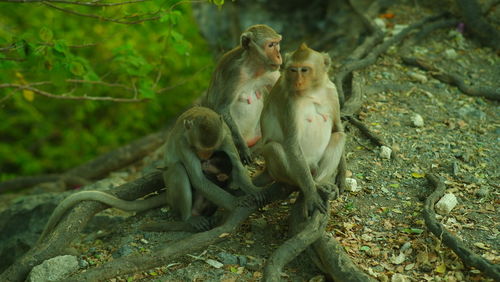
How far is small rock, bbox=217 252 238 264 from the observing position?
4539mm

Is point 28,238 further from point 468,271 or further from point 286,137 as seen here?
point 468,271

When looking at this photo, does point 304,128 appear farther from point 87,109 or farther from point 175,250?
point 87,109

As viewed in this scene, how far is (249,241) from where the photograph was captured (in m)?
4.82

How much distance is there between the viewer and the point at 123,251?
485cm

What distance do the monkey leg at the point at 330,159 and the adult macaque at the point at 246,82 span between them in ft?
3.84

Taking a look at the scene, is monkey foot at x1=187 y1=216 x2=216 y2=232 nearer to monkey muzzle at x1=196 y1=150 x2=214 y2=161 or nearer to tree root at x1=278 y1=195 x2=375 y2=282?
monkey muzzle at x1=196 y1=150 x2=214 y2=161

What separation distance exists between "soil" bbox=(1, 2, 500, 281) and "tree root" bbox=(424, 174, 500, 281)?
3.7 inches

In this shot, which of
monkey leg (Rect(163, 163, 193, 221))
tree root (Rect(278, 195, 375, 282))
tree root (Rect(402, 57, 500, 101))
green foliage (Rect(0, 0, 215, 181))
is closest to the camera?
tree root (Rect(278, 195, 375, 282))

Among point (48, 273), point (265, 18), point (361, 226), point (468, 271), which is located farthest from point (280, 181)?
point (265, 18)

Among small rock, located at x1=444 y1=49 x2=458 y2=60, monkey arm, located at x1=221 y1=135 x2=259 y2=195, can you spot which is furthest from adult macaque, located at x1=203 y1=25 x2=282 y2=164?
small rock, located at x1=444 y1=49 x2=458 y2=60

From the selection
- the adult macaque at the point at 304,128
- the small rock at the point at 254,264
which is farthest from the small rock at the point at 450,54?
the small rock at the point at 254,264

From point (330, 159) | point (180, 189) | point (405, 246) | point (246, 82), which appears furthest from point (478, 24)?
point (180, 189)

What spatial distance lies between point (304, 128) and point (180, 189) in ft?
3.76

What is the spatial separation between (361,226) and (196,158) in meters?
1.44
